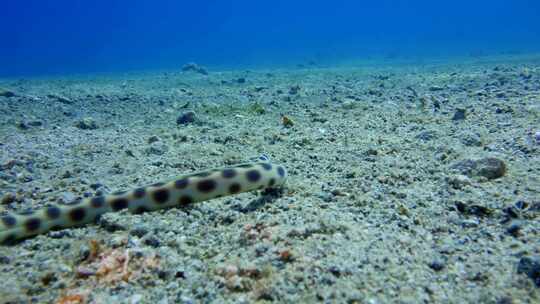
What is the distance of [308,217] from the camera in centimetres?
381

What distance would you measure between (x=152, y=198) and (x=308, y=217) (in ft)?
5.13

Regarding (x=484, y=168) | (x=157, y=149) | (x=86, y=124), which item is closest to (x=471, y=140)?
(x=484, y=168)

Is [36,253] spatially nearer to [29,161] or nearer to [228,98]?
[29,161]

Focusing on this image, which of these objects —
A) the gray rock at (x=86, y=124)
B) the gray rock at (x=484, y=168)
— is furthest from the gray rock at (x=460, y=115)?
the gray rock at (x=86, y=124)

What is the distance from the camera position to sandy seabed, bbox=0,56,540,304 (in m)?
2.84

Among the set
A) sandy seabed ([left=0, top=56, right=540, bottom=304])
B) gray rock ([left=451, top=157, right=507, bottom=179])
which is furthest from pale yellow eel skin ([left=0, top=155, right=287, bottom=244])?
gray rock ([left=451, top=157, right=507, bottom=179])

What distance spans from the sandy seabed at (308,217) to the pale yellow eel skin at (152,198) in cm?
12

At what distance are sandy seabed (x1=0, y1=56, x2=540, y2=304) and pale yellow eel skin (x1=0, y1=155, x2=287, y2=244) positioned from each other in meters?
0.12

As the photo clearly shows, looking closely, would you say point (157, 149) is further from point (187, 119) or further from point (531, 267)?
point (531, 267)

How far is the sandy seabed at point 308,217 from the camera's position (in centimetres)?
284

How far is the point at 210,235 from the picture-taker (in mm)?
3645

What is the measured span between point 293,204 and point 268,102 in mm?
7782

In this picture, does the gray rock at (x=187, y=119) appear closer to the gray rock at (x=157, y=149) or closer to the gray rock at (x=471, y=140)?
the gray rock at (x=157, y=149)

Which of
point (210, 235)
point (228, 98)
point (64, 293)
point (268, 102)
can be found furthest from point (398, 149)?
point (228, 98)
